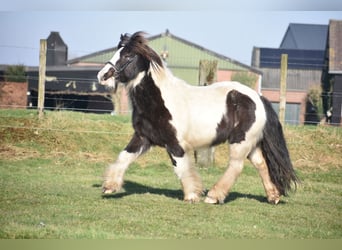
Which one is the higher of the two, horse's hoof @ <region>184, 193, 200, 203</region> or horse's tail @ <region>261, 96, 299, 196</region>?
horse's tail @ <region>261, 96, 299, 196</region>

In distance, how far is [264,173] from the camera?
838cm

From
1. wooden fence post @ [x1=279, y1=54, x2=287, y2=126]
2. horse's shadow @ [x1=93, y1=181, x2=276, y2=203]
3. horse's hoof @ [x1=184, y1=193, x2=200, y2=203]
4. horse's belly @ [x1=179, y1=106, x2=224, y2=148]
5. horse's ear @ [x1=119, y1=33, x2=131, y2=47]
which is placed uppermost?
horse's ear @ [x1=119, y1=33, x2=131, y2=47]

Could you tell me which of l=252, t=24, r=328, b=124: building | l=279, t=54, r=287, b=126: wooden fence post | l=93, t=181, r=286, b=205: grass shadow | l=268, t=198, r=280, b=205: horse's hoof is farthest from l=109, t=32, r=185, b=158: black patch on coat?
l=252, t=24, r=328, b=124: building

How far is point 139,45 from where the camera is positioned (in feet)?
26.1

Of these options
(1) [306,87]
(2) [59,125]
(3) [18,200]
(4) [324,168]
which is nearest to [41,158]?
(2) [59,125]

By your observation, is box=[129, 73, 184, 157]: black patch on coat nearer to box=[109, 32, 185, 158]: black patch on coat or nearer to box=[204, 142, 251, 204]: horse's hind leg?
box=[109, 32, 185, 158]: black patch on coat

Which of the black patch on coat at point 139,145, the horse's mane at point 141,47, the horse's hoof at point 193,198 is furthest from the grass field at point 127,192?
the horse's mane at point 141,47

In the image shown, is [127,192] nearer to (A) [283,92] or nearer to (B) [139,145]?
(B) [139,145]

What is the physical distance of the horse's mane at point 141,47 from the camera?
7.93m

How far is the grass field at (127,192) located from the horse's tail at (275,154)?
34cm

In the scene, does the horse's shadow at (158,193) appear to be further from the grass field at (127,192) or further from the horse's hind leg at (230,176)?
the horse's hind leg at (230,176)

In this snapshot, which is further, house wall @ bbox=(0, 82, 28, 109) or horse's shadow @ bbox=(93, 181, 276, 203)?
house wall @ bbox=(0, 82, 28, 109)

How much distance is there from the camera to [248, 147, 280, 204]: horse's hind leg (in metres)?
8.29

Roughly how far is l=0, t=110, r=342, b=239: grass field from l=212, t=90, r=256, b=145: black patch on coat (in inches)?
38.1
